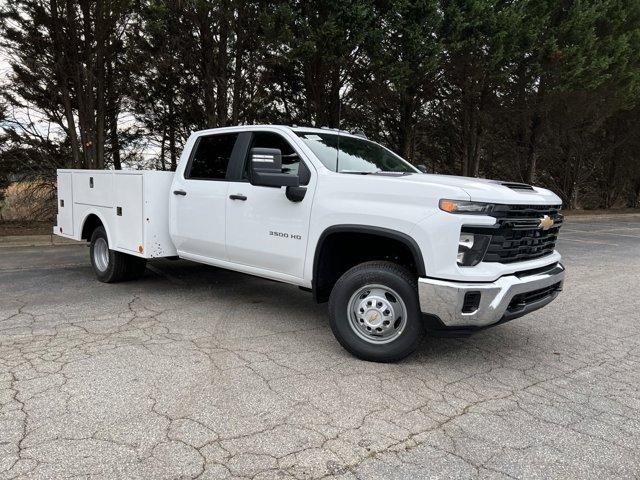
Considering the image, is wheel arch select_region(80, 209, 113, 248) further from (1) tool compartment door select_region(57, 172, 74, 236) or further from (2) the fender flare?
(2) the fender flare

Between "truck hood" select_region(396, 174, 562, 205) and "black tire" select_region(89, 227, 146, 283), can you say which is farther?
"black tire" select_region(89, 227, 146, 283)

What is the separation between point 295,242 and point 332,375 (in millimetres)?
1344

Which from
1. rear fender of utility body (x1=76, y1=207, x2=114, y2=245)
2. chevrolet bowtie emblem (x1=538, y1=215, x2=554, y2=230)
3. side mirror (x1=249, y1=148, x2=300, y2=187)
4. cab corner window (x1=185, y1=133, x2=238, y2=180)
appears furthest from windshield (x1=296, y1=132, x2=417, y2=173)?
rear fender of utility body (x1=76, y1=207, x2=114, y2=245)

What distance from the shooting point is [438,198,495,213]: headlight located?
3.87m

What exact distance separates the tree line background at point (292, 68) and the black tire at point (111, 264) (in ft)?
18.2

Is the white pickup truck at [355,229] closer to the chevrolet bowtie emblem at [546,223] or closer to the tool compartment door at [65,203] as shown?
the chevrolet bowtie emblem at [546,223]

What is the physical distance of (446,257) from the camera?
3.90 metres

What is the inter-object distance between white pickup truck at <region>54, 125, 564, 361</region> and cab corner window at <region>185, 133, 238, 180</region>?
17 millimetres

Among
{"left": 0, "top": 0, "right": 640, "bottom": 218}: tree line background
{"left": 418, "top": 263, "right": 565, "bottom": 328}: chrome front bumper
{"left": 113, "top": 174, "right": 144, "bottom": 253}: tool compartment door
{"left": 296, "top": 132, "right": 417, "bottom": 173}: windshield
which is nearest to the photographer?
{"left": 418, "top": 263, "right": 565, "bottom": 328}: chrome front bumper

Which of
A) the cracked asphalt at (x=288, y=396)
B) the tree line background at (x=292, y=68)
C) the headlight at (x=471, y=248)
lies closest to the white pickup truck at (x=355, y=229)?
the headlight at (x=471, y=248)

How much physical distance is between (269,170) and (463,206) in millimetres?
1722

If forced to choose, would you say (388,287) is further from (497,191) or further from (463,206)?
(497,191)

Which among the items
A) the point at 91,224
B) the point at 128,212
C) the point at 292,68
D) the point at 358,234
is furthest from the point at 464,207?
the point at 292,68

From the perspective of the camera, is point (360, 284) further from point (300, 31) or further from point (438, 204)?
point (300, 31)
